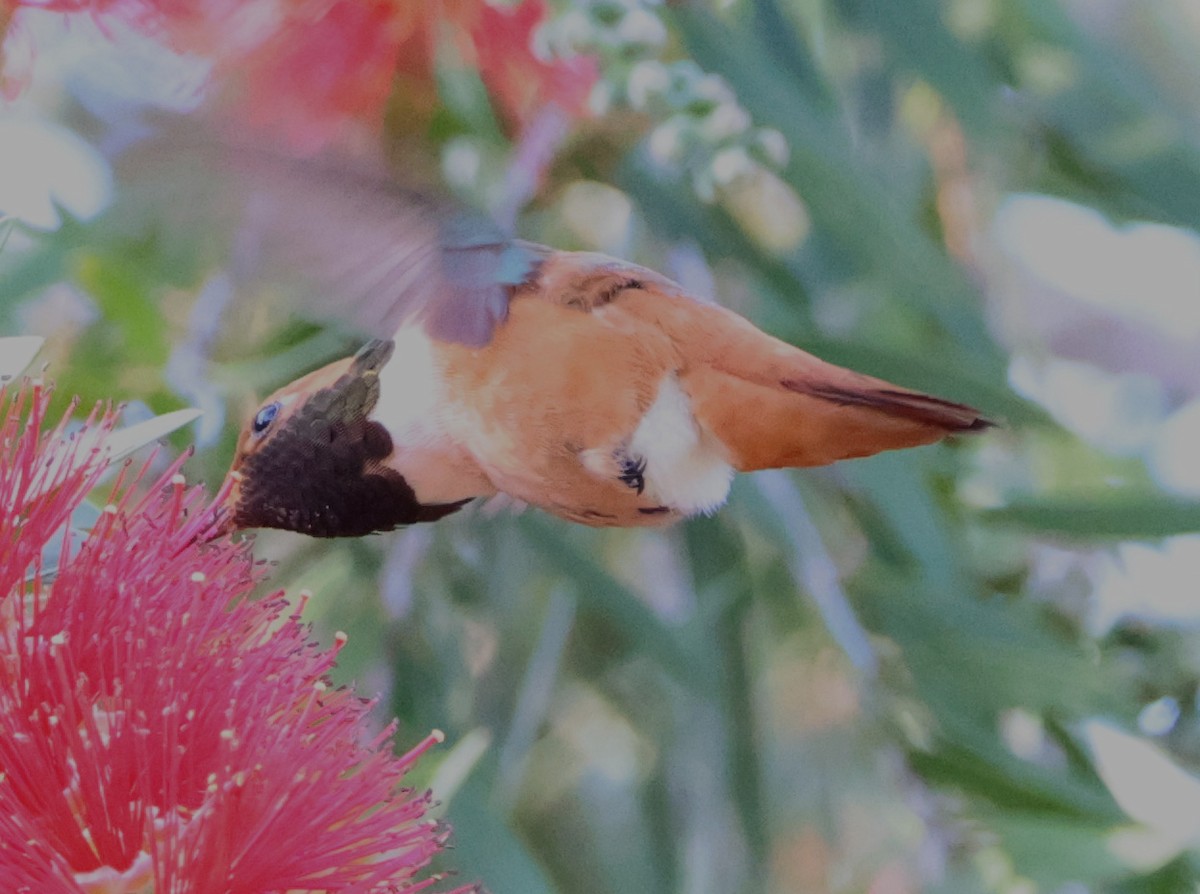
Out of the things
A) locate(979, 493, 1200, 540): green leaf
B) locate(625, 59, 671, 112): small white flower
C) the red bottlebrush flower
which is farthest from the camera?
locate(979, 493, 1200, 540): green leaf

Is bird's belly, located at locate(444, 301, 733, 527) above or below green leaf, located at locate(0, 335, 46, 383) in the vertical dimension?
below

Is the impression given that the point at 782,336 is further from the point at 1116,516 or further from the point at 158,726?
the point at 158,726

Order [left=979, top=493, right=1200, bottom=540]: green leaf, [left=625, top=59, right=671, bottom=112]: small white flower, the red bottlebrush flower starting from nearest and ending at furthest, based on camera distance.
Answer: the red bottlebrush flower → [left=625, top=59, right=671, bottom=112]: small white flower → [left=979, top=493, right=1200, bottom=540]: green leaf

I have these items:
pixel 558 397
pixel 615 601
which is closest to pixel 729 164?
pixel 558 397

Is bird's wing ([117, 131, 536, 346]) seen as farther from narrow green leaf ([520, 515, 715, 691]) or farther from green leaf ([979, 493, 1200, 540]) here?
green leaf ([979, 493, 1200, 540])

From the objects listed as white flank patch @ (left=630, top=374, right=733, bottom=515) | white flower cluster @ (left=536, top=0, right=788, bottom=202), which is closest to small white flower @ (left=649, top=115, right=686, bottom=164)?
white flower cluster @ (left=536, top=0, right=788, bottom=202)

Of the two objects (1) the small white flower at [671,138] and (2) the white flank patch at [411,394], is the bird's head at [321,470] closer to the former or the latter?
(2) the white flank patch at [411,394]

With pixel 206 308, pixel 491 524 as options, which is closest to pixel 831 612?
pixel 491 524

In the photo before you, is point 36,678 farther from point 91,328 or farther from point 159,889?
point 91,328

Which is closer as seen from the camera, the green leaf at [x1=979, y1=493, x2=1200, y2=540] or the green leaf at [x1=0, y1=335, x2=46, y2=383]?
the green leaf at [x1=0, y1=335, x2=46, y2=383]
